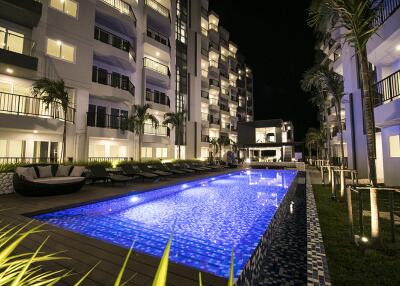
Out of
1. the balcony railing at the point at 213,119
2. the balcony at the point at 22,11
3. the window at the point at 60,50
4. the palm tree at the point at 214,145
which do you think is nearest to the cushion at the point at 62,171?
the window at the point at 60,50

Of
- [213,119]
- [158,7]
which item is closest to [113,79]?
[158,7]

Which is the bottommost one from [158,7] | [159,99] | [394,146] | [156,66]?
[394,146]

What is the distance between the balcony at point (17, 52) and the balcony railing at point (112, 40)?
514 cm

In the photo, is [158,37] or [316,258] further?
[158,37]

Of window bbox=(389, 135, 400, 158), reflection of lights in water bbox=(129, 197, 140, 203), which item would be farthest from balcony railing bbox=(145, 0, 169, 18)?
window bbox=(389, 135, 400, 158)

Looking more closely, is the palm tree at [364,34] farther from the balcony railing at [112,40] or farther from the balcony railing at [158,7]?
the balcony railing at [158,7]

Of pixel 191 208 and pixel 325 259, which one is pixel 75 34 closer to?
pixel 191 208

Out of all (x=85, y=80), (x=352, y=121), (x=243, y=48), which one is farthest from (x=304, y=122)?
(x=85, y=80)

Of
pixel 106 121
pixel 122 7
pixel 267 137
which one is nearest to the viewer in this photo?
pixel 106 121

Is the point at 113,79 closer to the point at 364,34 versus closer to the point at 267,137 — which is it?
the point at 364,34

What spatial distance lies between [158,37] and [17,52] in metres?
15.7

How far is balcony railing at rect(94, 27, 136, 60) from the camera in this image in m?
16.9

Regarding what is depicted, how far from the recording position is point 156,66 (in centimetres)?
2412

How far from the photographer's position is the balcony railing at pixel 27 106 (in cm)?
1171
